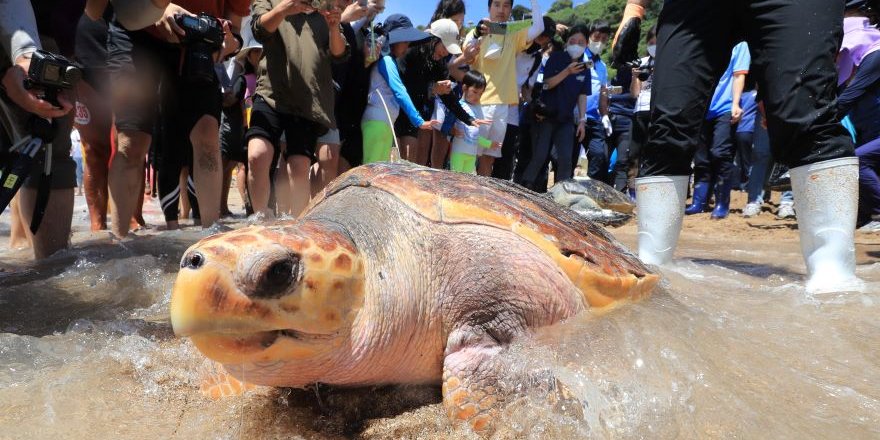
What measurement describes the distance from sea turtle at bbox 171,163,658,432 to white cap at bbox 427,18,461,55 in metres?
3.07

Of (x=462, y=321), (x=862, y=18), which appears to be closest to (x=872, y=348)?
(x=462, y=321)

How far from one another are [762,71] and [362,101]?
2.73 metres

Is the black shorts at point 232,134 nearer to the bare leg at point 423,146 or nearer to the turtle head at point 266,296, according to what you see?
the bare leg at point 423,146

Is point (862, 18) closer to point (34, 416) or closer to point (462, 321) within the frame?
point (462, 321)

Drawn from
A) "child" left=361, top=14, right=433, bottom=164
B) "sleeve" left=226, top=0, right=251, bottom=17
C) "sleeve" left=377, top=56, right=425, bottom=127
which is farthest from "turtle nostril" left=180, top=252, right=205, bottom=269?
"sleeve" left=377, top=56, right=425, bottom=127

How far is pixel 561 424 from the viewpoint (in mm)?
888

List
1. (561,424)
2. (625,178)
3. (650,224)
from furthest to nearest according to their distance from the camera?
(625,178) < (650,224) < (561,424)

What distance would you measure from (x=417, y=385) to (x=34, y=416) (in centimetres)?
68

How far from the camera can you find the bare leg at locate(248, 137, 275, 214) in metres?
2.95

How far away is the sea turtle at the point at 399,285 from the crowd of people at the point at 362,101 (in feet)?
2.93

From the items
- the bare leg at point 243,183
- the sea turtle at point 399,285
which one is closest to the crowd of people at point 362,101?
the bare leg at point 243,183

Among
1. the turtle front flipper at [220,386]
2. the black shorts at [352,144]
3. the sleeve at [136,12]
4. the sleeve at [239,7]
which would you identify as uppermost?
the sleeve at [239,7]

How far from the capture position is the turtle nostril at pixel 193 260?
0.77 metres

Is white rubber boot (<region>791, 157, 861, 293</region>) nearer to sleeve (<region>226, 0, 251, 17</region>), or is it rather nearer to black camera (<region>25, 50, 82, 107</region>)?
black camera (<region>25, 50, 82, 107</region>)
